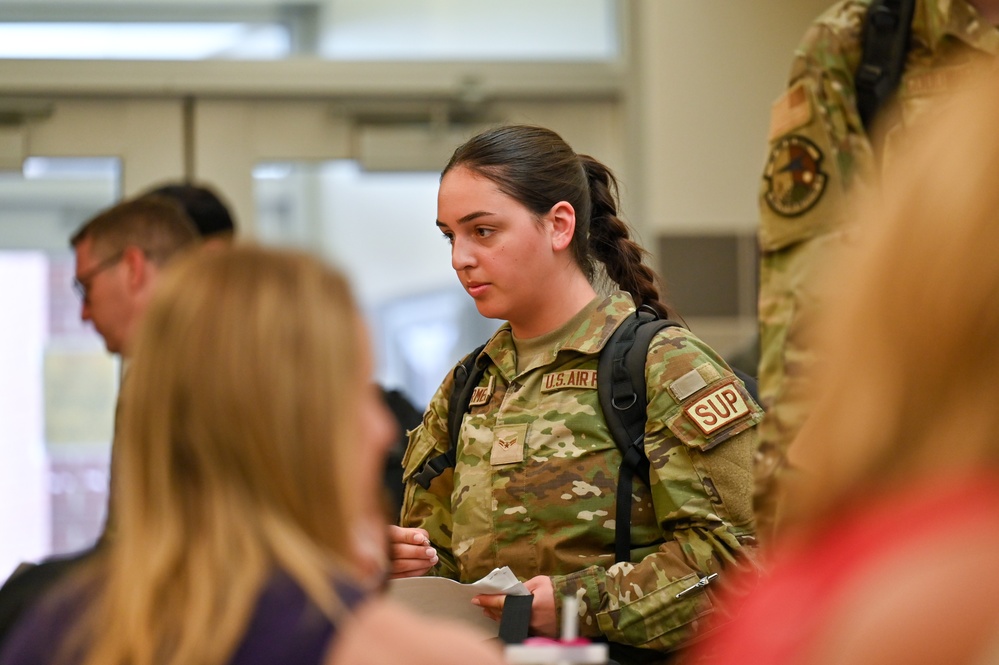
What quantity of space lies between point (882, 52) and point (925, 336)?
4.41 feet

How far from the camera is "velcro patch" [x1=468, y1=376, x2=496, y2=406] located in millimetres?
2465

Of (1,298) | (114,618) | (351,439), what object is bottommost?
(1,298)

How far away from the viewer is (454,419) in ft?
8.24

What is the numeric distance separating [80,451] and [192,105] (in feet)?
4.35

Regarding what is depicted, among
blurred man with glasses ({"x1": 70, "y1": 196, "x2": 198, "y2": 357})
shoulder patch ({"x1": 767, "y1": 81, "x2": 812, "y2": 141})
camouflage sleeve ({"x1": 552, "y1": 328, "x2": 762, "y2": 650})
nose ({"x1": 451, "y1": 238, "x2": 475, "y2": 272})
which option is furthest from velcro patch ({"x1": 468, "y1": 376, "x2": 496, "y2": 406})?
blurred man with glasses ({"x1": 70, "y1": 196, "x2": 198, "y2": 357})

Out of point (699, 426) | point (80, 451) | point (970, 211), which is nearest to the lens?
point (970, 211)

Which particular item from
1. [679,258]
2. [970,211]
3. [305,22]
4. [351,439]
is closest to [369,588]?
[351,439]

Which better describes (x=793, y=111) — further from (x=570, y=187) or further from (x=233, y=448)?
(x=233, y=448)

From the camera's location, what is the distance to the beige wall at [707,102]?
482cm

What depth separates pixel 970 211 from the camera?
88 cm

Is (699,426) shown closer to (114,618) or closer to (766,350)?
(766,350)

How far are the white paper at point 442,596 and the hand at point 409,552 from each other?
99 millimetres

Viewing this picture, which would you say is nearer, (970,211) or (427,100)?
(970,211)

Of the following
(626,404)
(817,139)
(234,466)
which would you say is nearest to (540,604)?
(626,404)
